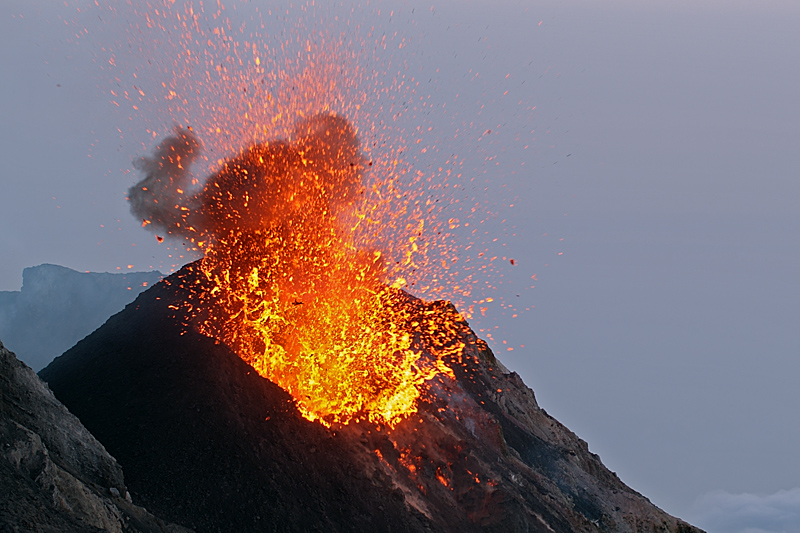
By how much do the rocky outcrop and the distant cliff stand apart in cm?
8977

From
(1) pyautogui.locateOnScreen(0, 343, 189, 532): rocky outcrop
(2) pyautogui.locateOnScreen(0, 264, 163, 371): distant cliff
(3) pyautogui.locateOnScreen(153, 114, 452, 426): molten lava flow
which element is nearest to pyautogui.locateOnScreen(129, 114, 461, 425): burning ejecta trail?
(3) pyautogui.locateOnScreen(153, 114, 452, 426): molten lava flow

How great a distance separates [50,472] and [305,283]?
55.0 ft

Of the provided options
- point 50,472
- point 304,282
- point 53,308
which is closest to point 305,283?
point 304,282

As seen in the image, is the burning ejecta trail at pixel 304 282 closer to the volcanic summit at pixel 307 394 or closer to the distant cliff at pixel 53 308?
the volcanic summit at pixel 307 394

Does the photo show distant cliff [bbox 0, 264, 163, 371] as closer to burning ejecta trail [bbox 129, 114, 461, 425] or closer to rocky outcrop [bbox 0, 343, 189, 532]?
burning ejecta trail [bbox 129, 114, 461, 425]

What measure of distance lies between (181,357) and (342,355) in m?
6.79

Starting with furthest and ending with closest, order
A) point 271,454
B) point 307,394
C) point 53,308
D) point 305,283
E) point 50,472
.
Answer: point 53,308
point 305,283
point 307,394
point 271,454
point 50,472

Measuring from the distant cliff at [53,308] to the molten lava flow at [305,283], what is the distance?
261 ft

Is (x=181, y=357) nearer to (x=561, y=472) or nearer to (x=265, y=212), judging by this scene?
(x=265, y=212)

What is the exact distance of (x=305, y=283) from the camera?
26.2m

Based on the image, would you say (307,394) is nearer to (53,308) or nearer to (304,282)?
(304,282)

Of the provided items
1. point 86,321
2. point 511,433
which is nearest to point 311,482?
point 511,433

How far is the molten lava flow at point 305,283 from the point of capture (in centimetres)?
2198

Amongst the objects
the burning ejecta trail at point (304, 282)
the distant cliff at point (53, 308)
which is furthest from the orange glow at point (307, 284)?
the distant cliff at point (53, 308)
